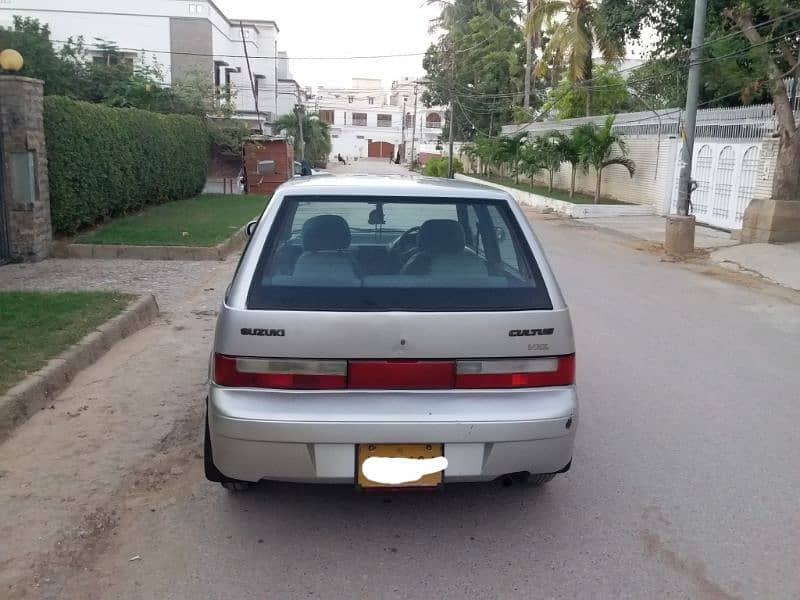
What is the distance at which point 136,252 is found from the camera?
39.4 feet

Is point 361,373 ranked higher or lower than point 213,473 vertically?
higher

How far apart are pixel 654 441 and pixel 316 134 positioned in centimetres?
4733

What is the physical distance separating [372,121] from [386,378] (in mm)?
92151

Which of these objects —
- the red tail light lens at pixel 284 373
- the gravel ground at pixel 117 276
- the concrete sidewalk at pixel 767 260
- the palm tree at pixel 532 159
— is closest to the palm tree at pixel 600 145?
the palm tree at pixel 532 159

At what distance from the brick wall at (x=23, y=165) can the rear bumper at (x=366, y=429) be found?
28.4 ft

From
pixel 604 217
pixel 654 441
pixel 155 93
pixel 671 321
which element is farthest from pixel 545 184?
pixel 654 441

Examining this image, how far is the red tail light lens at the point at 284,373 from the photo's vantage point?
3246 millimetres

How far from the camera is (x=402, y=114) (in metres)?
90.5

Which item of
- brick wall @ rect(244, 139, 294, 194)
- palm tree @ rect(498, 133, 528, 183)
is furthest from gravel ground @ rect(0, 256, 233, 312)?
palm tree @ rect(498, 133, 528, 183)

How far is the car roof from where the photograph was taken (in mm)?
3750

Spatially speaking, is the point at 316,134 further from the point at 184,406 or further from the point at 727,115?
the point at 184,406

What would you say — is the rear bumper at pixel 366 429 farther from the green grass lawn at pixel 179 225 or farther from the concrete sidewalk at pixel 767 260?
the green grass lawn at pixel 179 225

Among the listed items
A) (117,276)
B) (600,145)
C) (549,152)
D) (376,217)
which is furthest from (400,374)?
(549,152)

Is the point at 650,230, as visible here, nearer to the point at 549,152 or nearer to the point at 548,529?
the point at 549,152
